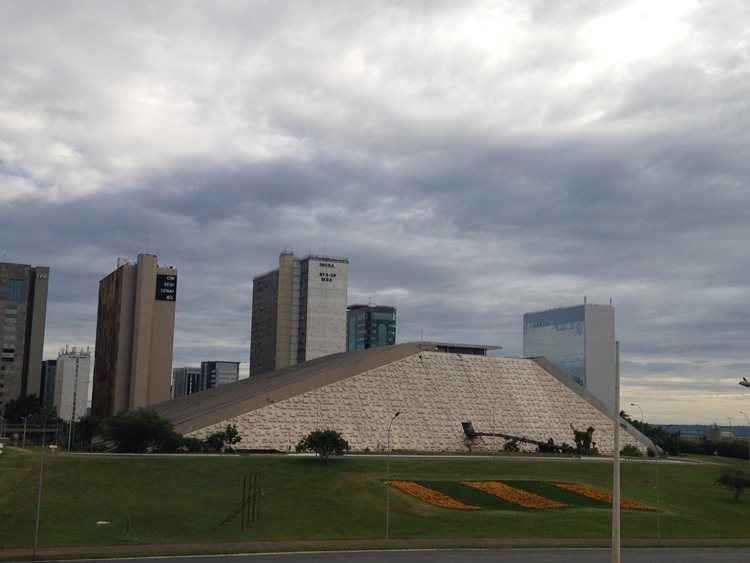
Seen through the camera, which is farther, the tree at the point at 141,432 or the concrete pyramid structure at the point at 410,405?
the concrete pyramid structure at the point at 410,405

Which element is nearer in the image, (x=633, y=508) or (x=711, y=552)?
(x=711, y=552)

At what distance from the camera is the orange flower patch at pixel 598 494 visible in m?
70.0

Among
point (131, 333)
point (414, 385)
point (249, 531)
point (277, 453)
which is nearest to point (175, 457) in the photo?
point (277, 453)

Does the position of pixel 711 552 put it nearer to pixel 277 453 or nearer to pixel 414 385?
pixel 277 453

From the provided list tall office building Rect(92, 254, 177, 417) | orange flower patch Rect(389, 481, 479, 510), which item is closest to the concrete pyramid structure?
orange flower patch Rect(389, 481, 479, 510)

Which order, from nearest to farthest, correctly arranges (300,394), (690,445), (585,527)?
(585,527) < (300,394) < (690,445)

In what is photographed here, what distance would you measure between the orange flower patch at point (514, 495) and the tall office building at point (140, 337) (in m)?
120

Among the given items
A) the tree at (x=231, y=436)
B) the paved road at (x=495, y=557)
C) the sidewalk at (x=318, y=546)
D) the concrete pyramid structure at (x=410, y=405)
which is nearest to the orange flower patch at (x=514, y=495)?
the sidewalk at (x=318, y=546)

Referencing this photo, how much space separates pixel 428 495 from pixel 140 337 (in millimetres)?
126610

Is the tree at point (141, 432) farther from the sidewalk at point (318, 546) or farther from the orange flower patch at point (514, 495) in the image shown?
the sidewalk at point (318, 546)

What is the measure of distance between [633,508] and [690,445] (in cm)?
8600

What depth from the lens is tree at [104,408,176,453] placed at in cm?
8762

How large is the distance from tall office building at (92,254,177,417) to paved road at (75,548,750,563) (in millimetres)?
141723

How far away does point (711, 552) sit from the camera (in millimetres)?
52094
